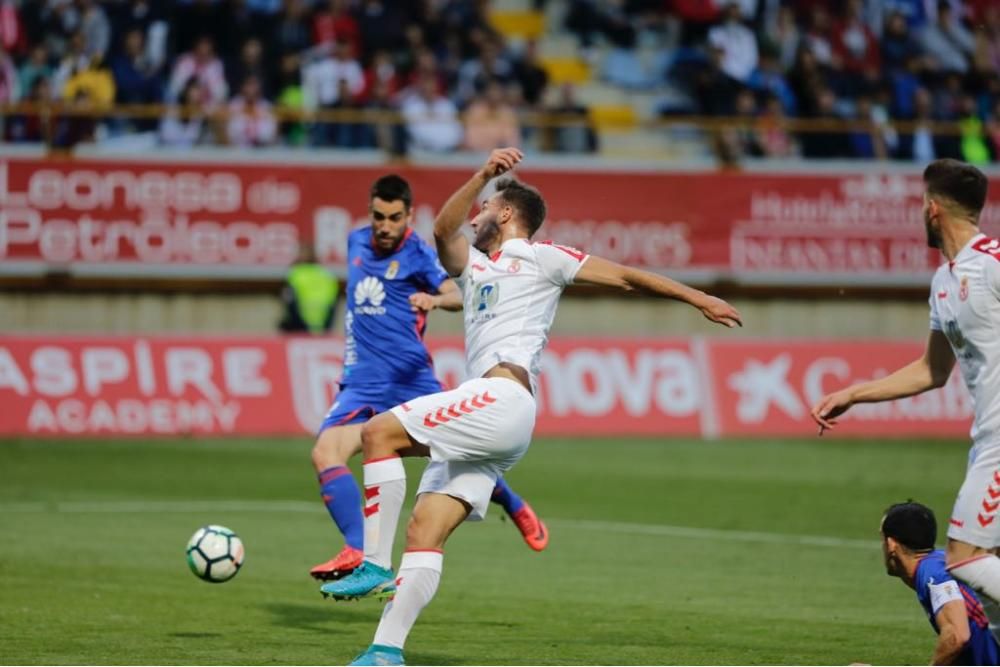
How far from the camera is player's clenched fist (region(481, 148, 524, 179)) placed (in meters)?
8.31

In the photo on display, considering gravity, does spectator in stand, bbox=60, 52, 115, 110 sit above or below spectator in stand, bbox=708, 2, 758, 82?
below

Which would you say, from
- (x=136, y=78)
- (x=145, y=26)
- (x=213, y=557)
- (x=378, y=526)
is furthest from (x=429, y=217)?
(x=378, y=526)

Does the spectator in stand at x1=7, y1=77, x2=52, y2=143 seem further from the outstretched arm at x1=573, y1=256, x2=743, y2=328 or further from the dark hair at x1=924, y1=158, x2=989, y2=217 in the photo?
the dark hair at x1=924, y1=158, x2=989, y2=217

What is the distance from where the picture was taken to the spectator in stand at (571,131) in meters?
26.8

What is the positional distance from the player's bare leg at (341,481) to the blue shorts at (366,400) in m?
0.07

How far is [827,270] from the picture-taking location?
27.3 m

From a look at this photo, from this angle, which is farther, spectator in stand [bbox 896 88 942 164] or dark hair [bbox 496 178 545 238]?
spectator in stand [bbox 896 88 942 164]

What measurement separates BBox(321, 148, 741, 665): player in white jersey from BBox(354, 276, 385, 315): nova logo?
2.37m

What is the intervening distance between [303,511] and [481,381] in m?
7.75

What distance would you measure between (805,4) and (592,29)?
4.00 meters

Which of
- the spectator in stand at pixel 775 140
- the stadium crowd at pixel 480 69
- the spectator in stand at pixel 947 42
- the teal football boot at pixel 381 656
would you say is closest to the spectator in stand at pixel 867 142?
the stadium crowd at pixel 480 69

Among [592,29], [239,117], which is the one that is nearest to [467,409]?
[239,117]

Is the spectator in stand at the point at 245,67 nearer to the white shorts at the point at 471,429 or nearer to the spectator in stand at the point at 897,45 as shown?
the spectator in stand at the point at 897,45

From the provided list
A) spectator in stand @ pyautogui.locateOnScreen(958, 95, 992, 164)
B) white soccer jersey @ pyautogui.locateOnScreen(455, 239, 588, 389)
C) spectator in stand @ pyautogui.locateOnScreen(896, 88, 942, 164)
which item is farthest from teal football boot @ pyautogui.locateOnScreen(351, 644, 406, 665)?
spectator in stand @ pyautogui.locateOnScreen(958, 95, 992, 164)
